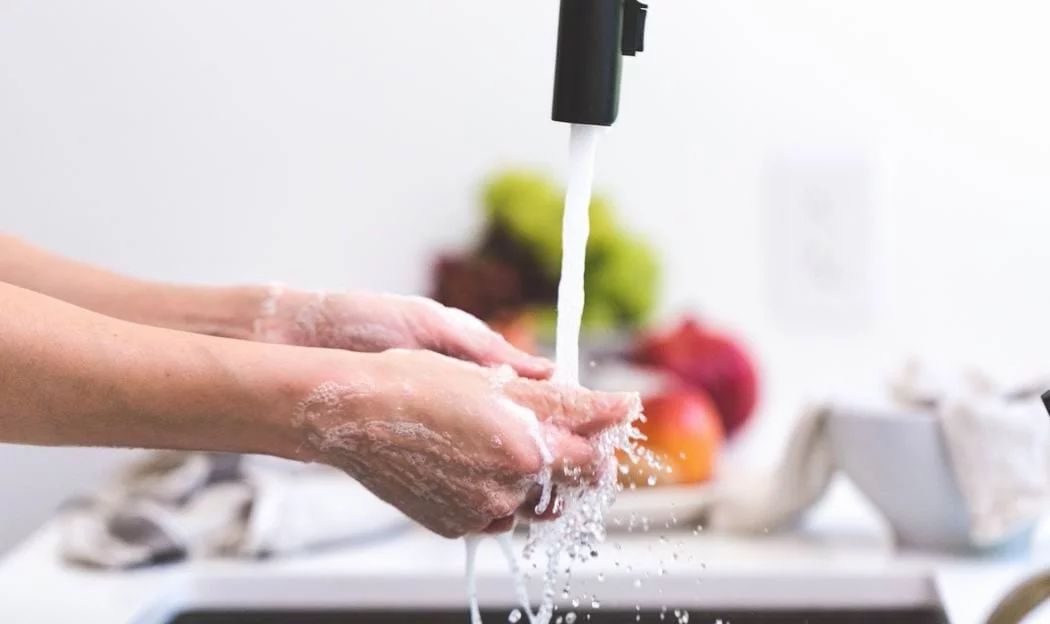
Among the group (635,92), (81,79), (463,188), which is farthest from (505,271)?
(81,79)

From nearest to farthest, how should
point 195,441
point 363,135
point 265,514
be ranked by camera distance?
Result: point 195,441, point 265,514, point 363,135

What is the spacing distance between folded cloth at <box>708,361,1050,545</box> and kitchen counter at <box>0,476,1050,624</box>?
0.06 meters

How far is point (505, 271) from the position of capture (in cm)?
132

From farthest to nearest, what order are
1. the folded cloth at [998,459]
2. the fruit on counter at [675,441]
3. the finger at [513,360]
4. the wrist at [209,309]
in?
the fruit on counter at [675,441], the folded cloth at [998,459], the wrist at [209,309], the finger at [513,360]

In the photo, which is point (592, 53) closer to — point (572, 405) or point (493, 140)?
point (572, 405)

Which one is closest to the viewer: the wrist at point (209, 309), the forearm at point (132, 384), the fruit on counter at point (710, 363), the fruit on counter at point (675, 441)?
the forearm at point (132, 384)

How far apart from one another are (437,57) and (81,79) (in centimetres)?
40

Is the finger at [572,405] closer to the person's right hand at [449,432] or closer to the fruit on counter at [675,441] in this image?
the person's right hand at [449,432]

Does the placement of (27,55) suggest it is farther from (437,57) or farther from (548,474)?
(548,474)

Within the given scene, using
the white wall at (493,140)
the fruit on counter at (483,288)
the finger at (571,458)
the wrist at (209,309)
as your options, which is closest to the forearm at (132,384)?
the finger at (571,458)

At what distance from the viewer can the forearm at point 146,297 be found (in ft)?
2.75

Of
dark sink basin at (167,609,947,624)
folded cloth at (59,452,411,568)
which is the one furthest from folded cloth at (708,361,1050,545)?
folded cloth at (59,452,411,568)

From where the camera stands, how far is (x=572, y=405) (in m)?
0.64

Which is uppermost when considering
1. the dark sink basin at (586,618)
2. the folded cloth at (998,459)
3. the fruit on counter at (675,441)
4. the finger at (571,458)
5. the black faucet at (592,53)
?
the black faucet at (592,53)
